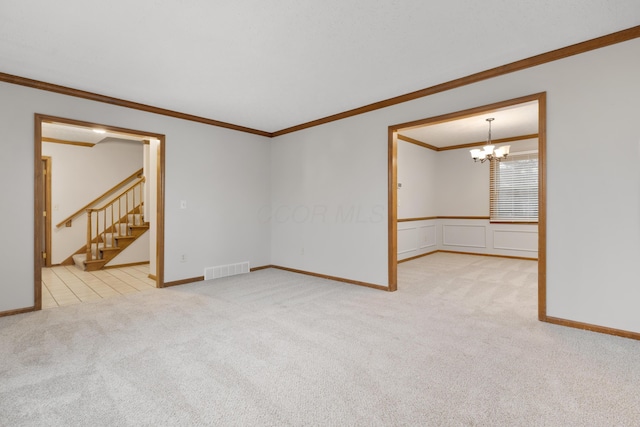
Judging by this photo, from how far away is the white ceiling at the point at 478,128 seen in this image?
16.8 ft

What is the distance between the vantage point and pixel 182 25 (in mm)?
2445

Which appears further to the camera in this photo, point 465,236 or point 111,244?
point 465,236

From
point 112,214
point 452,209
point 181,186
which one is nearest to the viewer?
point 181,186

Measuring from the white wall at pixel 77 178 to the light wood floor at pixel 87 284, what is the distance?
29.9 inches

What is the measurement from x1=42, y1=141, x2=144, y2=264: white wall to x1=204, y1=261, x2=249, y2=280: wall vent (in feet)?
8.21

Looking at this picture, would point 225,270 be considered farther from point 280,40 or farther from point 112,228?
point 280,40

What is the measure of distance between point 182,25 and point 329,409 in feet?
9.53

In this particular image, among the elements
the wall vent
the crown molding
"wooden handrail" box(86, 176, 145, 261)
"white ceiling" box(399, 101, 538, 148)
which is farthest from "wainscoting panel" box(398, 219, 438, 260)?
"wooden handrail" box(86, 176, 145, 261)

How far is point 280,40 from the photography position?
2.67 m

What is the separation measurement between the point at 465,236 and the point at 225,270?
5622 millimetres

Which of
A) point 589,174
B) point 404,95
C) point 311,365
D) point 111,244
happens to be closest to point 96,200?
point 111,244

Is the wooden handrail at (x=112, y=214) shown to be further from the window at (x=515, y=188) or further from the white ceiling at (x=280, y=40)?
the window at (x=515, y=188)

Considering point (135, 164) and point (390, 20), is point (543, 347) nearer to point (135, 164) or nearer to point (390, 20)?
point (390, 20)

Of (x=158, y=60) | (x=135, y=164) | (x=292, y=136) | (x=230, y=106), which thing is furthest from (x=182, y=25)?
(x=135, y=164)
